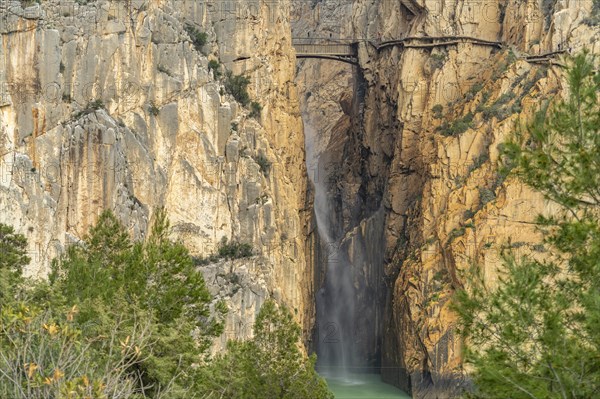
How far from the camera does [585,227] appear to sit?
26141mm

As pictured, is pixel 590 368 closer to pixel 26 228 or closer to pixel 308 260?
pixel 26 228

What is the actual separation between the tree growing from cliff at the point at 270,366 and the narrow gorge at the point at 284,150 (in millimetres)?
14203

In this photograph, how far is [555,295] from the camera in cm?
2666

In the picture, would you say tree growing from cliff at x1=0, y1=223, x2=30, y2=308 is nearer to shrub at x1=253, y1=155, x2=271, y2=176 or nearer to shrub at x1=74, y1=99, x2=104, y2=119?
shrub at x1=74, y1=99, x2=104, y2=119

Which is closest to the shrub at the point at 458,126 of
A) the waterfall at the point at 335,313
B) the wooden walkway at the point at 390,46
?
the wooden walkway at the point at 390,46

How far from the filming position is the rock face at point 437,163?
67250 mm

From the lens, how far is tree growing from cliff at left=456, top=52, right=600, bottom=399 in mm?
24953

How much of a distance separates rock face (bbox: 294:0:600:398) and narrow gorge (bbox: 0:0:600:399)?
0.12m

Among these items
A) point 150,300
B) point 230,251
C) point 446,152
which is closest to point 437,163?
point 446,152

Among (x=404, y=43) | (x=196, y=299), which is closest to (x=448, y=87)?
(x=404, y=43)

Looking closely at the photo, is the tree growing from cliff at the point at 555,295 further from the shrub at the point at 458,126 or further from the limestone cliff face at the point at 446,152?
the shrub at the point at 458,126

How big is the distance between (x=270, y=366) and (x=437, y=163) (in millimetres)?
29305

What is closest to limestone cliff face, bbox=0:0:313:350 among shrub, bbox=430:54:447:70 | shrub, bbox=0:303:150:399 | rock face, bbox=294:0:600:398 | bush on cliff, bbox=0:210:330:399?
rock face, bbox=294:0:600:398

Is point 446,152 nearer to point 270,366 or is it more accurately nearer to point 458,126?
point 458,126
